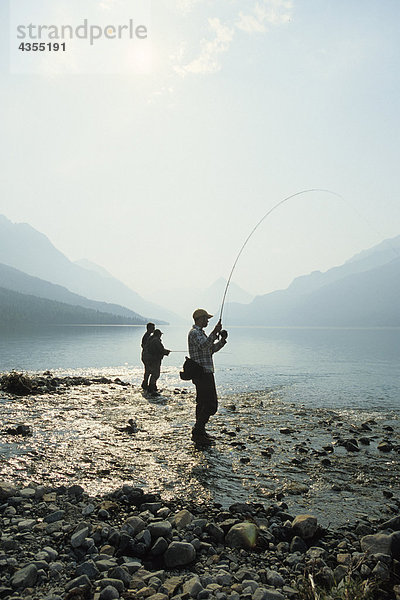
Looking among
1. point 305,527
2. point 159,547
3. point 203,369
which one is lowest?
point 305,527

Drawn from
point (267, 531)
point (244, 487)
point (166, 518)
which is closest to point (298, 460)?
point (244, 487)

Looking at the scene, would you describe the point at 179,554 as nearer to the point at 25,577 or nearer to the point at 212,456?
the point at 25,577

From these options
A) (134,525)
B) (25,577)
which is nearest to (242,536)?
(134,525)

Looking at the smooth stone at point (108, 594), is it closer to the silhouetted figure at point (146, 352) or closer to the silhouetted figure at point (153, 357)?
the silhouetted figure at point (153, 357)

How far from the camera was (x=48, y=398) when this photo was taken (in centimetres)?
1744

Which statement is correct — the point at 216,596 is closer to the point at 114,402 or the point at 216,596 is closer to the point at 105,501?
the point at 105,501

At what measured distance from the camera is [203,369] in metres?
10.7

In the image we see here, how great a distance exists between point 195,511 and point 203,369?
4.43 m

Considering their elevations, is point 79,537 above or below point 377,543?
above

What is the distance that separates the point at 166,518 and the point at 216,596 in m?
2.10

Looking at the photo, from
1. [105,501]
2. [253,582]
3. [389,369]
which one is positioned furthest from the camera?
[389,369]

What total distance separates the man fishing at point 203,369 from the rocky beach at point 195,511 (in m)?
0.60

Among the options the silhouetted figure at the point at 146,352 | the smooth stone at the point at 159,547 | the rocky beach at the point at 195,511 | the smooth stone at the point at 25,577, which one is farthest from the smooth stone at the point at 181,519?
the silhouetted figure at the point at 146,352

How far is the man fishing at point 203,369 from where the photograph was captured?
34.8 ft
